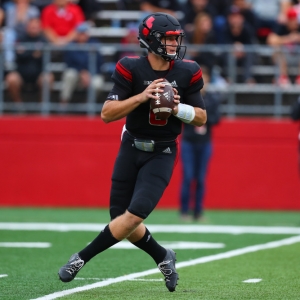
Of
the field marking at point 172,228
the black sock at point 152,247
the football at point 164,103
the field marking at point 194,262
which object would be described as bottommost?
the field marking at point 172,228

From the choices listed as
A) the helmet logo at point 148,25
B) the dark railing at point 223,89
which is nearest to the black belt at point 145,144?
the helmet logo at point 148,25

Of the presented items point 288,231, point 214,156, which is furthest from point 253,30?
A: point 288,231

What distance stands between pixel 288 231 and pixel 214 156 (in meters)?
3.90

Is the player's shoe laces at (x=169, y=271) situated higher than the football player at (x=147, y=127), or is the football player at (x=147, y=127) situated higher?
the football player at (x=147, y=127)

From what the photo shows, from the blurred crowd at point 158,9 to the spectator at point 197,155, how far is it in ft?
6.18

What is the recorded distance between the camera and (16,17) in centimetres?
1659

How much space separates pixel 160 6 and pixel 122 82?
11.0m

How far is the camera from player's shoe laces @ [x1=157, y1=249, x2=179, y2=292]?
635 cm

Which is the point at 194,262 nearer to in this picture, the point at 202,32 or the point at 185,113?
the point at 185,113

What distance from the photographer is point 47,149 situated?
15547mm

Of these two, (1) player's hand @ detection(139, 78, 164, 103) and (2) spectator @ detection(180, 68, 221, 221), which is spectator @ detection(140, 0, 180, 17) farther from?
(1) player's hand @ detection(139, 78, 164, 103)

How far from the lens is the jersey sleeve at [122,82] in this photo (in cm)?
644

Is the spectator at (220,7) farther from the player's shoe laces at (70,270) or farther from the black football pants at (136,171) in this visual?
the player's shoe laces at (70,270)

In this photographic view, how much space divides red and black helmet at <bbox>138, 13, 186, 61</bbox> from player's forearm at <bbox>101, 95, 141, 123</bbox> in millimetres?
432
